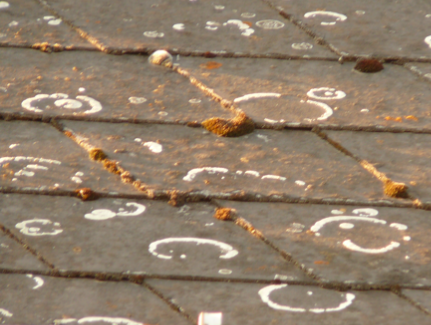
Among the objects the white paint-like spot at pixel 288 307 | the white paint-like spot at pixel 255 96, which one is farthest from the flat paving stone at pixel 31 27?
the white paint-like spot at pixel 288 307

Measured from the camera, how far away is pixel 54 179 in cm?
181

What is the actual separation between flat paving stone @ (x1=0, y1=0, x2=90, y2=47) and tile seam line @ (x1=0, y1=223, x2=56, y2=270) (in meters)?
0.92

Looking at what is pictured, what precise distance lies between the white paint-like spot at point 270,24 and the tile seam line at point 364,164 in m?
0.65

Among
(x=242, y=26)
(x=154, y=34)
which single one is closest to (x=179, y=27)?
(x=154, y=34)

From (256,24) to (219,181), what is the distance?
92 cm

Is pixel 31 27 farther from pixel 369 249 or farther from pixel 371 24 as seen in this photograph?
pixel 369 249

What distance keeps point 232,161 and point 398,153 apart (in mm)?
439

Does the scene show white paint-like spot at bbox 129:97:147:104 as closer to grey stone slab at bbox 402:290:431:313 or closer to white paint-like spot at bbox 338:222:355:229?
white paint-like spot at bbox 338:222:355:229

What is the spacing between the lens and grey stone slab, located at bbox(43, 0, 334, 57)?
95.6 inches

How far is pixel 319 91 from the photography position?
7.23 feet

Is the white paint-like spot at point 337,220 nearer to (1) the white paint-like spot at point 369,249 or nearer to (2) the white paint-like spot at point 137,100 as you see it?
(1) the white paint-like spot at point 369,249

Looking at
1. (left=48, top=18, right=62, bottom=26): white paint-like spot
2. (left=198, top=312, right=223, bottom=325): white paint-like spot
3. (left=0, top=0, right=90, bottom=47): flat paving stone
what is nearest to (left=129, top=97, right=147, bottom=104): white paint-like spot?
(left=0, top=0, right=90, bottom=47): flat paving stone

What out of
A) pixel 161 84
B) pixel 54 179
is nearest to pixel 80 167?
pixel 54 179

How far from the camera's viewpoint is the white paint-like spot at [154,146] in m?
1.93
